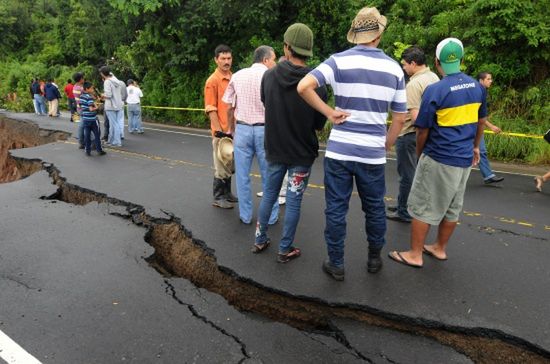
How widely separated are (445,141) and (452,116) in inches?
8.0

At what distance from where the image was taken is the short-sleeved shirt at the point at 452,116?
322 cm

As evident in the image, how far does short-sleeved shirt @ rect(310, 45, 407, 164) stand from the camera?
114 inches

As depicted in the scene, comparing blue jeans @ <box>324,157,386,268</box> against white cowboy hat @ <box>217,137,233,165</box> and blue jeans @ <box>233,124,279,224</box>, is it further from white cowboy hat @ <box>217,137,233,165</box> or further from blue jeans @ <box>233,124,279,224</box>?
white cowboy hat @ <box>217,137,233,165</box>

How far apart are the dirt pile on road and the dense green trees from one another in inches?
196

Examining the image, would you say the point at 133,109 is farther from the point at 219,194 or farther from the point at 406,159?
the point at 406,159

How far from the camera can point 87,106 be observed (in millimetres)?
8398

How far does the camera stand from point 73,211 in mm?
5184

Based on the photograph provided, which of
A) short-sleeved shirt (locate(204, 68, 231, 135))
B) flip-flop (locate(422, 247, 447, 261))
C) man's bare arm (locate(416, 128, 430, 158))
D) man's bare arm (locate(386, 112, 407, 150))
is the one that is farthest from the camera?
short-sleeved shirt (locate(204, 68, 231, 135))

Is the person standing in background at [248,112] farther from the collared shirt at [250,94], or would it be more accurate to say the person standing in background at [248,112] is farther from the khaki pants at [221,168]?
the khaki pants at [221,168]

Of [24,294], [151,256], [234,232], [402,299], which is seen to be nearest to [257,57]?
[234,232]

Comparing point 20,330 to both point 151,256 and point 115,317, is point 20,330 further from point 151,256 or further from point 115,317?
point 151,256

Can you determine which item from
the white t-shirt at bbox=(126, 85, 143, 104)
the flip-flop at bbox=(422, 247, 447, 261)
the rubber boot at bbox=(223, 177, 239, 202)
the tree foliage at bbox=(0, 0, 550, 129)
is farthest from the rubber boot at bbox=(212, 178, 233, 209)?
the white t-shirt at bbox=(126, 85, 143, 104)

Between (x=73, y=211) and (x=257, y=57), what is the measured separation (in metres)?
2.98

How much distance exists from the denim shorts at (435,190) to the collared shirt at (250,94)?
165 centimetres
